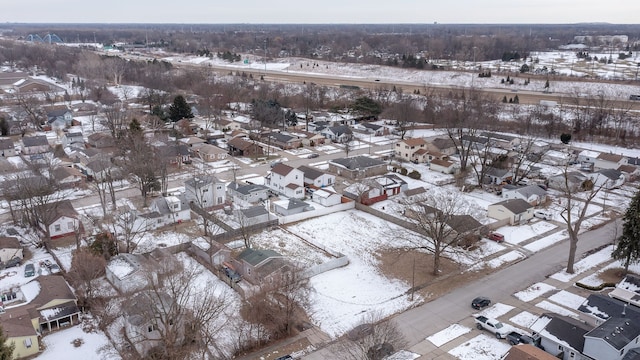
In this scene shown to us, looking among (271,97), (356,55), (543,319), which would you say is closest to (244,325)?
(543,319)

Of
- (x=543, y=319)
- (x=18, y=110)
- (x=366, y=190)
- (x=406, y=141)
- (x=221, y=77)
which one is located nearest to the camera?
(x=543, y=319)

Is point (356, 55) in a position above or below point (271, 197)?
above

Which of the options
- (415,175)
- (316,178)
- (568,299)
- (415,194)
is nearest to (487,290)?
(568,299)

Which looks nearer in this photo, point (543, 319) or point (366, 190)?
point (543, 319)

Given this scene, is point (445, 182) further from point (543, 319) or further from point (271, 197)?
point (543, 319)

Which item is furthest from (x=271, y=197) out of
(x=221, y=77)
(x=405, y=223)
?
(x=221, y=77)

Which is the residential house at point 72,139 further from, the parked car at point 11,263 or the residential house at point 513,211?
the residential house at point 513,211

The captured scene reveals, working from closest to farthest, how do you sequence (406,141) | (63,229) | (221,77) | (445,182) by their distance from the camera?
(63,229)
(445,182)
(406,141)
(221,77)

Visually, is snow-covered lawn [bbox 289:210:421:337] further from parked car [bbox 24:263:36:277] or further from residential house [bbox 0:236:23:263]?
residential house [bbox 0:236:23:263]
